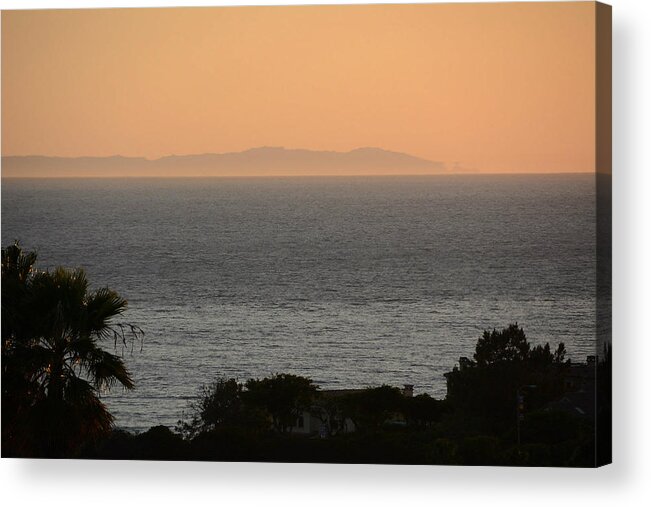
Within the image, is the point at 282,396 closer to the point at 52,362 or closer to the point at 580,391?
the point at 52,362

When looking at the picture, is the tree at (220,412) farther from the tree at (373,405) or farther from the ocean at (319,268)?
the tree at (373,405)

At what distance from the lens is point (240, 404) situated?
13750mm

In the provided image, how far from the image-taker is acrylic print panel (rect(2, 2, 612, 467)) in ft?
43.4

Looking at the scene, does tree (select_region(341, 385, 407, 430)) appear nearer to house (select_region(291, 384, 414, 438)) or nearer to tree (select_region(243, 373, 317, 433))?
house (select_region(291, 384, 414, 438))

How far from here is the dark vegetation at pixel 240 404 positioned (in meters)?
13.4

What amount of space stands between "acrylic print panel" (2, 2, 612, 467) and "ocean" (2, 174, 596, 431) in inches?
1.1

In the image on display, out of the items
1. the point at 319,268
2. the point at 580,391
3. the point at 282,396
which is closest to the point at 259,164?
the point at 319,268

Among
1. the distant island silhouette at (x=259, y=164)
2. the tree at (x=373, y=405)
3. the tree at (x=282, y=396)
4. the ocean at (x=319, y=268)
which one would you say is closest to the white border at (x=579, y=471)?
the ocean at (x=319, y=268)

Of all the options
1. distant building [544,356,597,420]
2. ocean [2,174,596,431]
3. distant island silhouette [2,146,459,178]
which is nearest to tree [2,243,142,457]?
ocean [2,174,596,431]

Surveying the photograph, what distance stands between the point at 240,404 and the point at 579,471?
2.70 metres

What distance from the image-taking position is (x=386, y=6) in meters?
13.5

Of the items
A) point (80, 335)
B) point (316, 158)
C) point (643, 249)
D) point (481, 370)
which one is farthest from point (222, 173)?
point (643, 249)

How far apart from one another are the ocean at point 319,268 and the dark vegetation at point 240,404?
136mm

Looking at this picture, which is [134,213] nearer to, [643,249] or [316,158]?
[316,158]
